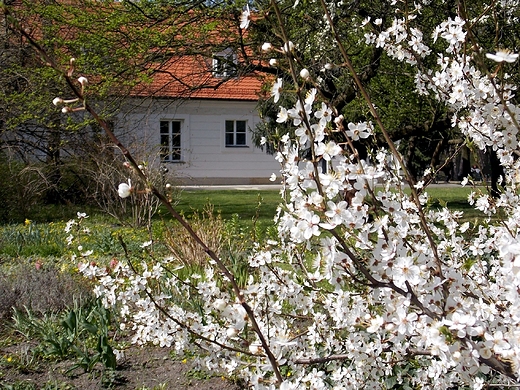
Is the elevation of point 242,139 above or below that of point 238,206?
above

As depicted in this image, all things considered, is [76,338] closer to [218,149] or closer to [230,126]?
[218,149]

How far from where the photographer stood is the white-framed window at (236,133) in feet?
75.4

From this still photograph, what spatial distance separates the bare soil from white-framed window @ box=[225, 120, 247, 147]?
64.0 ft

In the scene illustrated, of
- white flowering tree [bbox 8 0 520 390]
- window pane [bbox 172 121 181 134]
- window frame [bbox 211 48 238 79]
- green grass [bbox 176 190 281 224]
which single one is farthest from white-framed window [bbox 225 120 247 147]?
white flowering tree [bbox 8 0 520 390]

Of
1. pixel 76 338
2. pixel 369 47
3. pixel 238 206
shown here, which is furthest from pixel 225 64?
pixel 76 338

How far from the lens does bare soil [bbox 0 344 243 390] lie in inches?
128

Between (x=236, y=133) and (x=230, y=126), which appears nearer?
(x=236, y=133)

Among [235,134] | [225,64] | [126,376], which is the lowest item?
[126,376]

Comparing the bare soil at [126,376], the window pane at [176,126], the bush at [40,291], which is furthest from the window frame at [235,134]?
the bare soil at [126,376]

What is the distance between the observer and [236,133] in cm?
2309

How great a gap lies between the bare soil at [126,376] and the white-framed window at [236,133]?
1951 centimetres

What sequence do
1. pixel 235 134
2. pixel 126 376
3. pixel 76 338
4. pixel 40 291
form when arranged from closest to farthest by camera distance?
pixel 126 376
pixel 76 338
pixel 40 291
pixel 235 134

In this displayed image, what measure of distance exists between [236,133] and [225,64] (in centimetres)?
1382

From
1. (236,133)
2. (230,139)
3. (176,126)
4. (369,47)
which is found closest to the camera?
(369,47)
